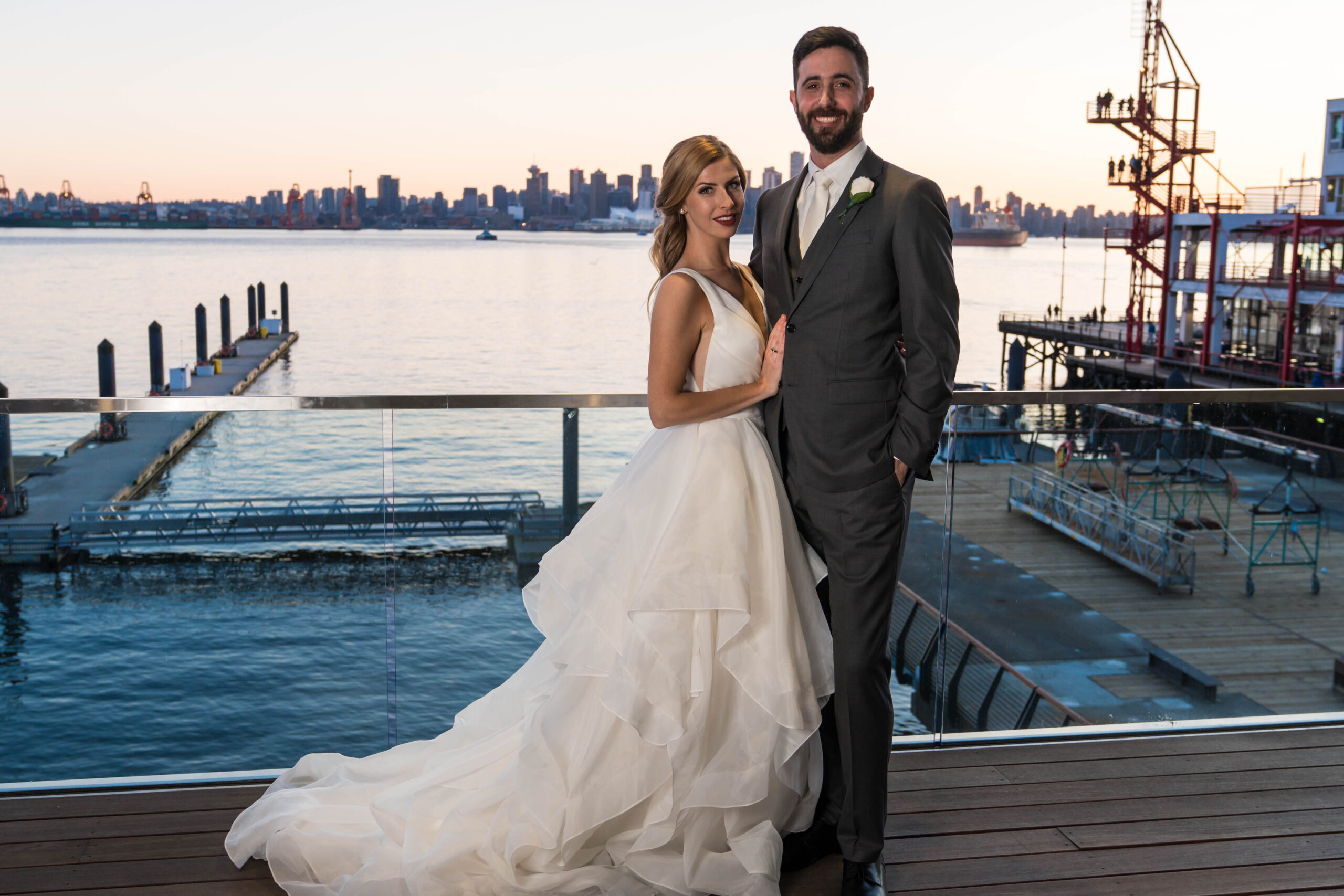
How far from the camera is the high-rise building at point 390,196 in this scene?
6438 cm

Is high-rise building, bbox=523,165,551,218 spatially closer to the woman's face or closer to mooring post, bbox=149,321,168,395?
mooring post, bbox=149,321,168,395

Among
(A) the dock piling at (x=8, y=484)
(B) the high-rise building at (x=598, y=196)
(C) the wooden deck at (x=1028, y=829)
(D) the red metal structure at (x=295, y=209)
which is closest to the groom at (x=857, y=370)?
(C) the wooden deck at (x=1028, y=829)

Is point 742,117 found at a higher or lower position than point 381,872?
higher

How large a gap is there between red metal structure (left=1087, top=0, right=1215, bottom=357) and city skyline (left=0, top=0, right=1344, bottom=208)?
13.5 metres

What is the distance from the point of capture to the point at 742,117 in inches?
2292

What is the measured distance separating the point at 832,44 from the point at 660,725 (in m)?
1.33

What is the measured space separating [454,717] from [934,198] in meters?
1.59

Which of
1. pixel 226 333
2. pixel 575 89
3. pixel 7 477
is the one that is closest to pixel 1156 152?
pixel 575 89

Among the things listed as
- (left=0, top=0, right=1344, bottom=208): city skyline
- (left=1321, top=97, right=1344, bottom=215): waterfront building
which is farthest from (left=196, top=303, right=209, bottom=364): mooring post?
(left=1321, top=97, right=1344, bottom=215): waterfront building

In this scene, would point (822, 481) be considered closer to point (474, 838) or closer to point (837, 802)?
point (837, 802)

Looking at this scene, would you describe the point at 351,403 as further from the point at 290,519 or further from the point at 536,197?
the point at 536,197

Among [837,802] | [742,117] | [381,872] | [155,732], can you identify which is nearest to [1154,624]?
[837,802]

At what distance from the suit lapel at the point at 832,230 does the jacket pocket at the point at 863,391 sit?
0.58ft

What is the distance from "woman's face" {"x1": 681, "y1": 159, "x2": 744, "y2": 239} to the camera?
2.20 metres
